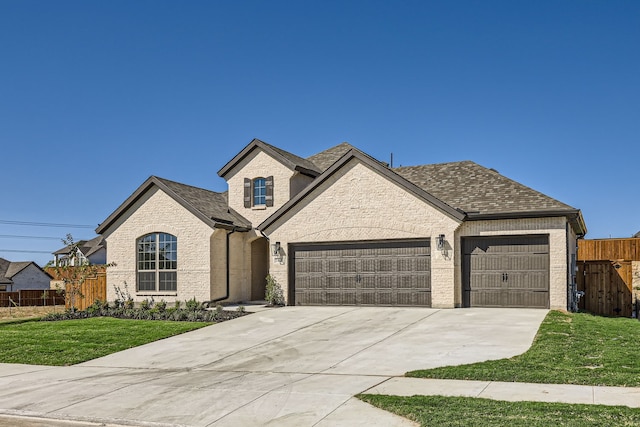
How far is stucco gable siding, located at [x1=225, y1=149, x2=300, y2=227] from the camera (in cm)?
2656

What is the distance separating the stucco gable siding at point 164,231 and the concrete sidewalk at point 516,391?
589 inches

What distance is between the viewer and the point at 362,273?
74.5ft

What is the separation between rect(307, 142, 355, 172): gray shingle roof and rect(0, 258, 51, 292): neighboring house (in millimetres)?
52334

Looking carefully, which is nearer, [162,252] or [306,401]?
[306,401]

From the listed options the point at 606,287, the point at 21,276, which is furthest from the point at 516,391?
the point at 21,276

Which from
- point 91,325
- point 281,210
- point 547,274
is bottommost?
point 91,325

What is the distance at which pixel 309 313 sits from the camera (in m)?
21.3

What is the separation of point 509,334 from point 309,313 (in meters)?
7.66

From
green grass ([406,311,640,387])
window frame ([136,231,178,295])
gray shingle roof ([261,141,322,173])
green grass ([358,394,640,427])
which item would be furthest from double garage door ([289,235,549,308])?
green grass ([358,394,640,427])

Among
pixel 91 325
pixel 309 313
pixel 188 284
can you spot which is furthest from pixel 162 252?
pixel 309 313

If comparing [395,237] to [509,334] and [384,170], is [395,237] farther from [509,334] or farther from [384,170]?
[509,334]

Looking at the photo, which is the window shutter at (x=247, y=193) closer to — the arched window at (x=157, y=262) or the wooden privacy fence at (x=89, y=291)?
the arched window at (x=157, y=262)

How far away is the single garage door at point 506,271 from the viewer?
804 inches

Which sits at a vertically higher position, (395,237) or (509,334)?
(395,237)
